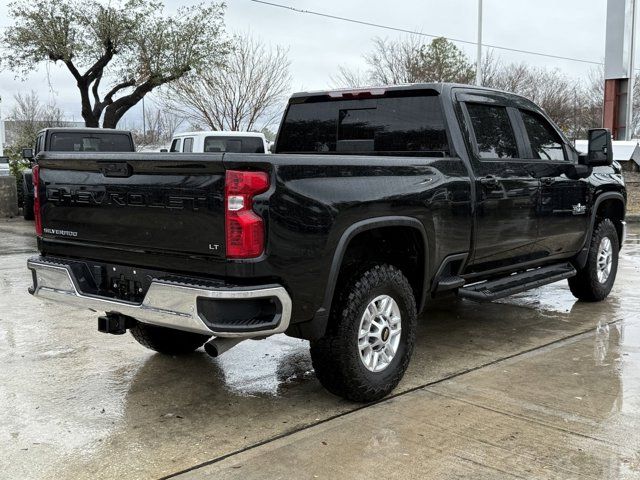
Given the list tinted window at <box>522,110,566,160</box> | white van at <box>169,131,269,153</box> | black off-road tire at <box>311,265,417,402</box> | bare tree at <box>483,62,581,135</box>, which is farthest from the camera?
bare tree at <box>483,62,581,135</box>

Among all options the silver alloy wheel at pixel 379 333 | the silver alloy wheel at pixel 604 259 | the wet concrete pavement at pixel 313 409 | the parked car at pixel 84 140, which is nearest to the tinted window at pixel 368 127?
the silver alloy wheel at pixel 379 333

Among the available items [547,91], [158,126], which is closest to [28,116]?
[158,126]

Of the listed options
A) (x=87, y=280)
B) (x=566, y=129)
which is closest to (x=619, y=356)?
(x=87, y=280)

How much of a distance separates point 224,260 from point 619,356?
129 inches

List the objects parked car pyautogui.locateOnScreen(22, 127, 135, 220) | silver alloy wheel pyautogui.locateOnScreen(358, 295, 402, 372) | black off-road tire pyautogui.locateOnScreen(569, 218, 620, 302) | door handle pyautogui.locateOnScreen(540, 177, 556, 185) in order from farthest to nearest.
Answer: parked car pyautogui.locateOnScreen(22, 127, 135, 220)
black off-road tire pyautogui.locateOnScreen(569, 218, 620, 302)
door handle pyautogui.locateOnScreen(540, 177, 556, 185)
silver alloy wheel pyautogui.locateOnScreen(358, 295, 402, 372)

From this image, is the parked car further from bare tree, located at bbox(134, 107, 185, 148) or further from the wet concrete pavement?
bare tree, located at bbox(134, 107, 185, 148)

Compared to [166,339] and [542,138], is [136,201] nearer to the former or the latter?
[166,339]

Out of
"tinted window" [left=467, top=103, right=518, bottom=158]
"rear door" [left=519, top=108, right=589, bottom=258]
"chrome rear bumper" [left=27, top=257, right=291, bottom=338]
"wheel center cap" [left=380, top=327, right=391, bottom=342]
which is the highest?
"tinted window" [left=467, top=103, right=518, bottom=158]

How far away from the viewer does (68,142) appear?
1282 cm

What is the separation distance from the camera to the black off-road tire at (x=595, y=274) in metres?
6.69

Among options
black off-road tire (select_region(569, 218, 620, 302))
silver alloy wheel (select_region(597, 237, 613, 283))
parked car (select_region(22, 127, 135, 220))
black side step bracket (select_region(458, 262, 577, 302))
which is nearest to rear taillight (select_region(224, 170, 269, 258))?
black side step bracket (select_region(458, 262, 577, 302))

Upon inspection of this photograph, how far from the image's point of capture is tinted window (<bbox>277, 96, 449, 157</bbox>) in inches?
196

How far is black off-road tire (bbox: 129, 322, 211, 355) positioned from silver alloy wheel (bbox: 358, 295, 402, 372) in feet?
4.58

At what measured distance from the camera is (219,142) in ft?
50.4
